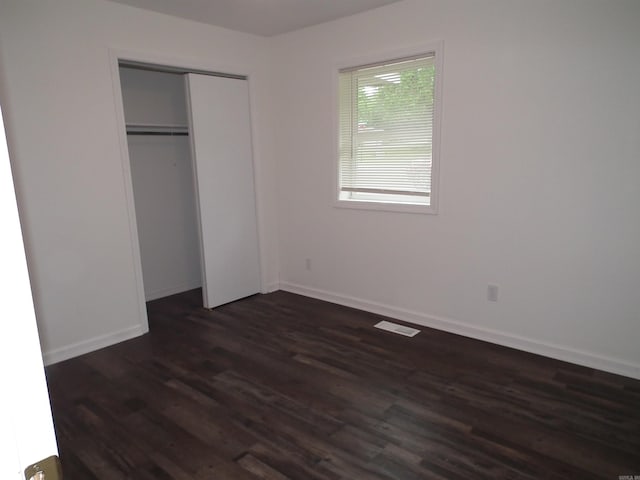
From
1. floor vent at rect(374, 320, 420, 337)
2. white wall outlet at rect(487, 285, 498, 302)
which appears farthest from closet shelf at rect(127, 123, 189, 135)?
white wall outlet at rect(487, 285, 498, 302)

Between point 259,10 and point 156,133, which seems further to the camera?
point 156,133

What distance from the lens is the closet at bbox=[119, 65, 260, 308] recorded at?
4.04 m

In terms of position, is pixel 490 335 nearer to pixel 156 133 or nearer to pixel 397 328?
pixel 397 328

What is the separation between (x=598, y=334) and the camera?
2.89 meters

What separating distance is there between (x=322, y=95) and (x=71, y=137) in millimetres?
2256

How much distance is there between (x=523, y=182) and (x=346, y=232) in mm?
1718

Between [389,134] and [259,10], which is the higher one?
[259,10]

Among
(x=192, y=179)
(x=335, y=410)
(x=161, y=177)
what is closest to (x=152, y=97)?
(x=161, y=177)

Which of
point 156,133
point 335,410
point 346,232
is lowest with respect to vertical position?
point 335,410

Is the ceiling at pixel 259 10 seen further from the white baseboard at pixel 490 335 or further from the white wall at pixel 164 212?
the white baseboard at pixel 490 335

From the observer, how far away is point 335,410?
8.25 feet

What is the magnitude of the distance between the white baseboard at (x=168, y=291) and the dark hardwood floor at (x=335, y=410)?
1078 millimetres

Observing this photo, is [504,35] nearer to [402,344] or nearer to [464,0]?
[464,0]

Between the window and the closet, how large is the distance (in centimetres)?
110
